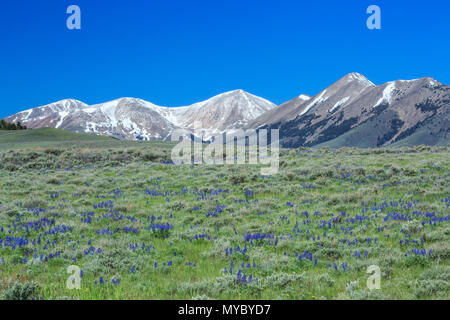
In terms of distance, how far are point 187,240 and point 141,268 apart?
2.37 metres

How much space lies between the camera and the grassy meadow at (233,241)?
6324 millimetres

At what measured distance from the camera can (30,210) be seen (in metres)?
13.3

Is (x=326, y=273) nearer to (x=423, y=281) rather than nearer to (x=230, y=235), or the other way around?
(x=423, y=281)

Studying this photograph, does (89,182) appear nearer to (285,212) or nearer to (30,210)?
(30,210)

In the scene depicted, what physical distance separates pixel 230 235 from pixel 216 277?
11.7 ft

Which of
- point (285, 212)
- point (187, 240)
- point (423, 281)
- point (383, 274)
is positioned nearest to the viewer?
point (423, 281)

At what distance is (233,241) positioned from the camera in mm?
9633

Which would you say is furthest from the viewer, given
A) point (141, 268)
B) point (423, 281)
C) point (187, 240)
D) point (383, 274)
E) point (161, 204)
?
point (161, 204)

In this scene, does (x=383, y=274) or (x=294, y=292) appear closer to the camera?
(x=294, y=292)

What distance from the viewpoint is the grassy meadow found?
6324 mm

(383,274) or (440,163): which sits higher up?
(440,163)

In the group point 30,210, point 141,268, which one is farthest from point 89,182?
point 141,268

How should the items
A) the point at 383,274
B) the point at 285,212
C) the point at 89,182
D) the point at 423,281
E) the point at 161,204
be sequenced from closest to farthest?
the point at 423,281 → the point at 383,274 → the point at 285,212 → the point at 161,204 → the point at 89,182
